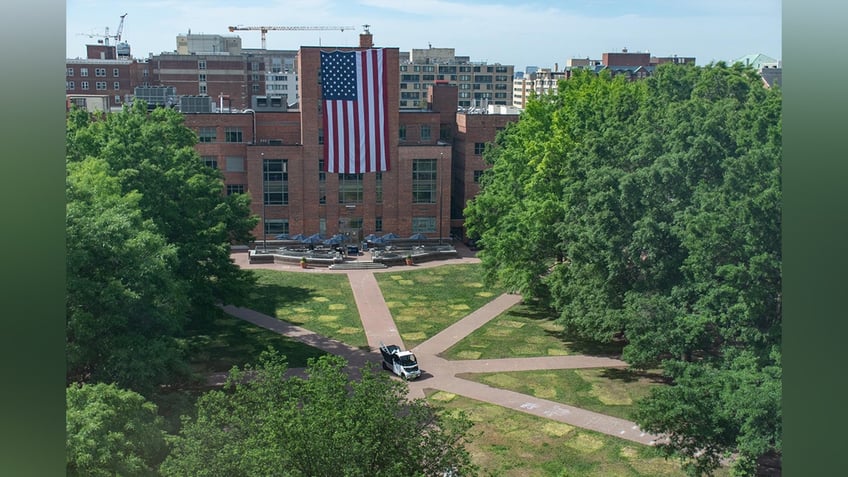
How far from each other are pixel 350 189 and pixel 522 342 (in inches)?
1091

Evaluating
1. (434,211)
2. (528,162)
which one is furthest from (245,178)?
(528,162)

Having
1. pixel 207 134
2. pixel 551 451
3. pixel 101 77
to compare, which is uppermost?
pixel 101 77

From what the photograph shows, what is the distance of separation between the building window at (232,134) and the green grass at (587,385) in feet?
123

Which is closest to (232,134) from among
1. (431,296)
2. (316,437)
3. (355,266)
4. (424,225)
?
(355,266)

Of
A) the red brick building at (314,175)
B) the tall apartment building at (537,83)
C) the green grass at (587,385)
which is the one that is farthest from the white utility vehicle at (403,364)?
the tall apartment building at (537,83)

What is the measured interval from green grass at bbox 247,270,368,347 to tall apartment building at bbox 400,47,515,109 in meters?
94.0

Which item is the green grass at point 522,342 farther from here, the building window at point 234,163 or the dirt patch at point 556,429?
the building window at point 234,163

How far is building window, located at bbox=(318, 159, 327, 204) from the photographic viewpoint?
67062mm

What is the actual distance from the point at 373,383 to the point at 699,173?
757 inches

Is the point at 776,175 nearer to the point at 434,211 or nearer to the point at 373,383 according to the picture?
the point at 373,383

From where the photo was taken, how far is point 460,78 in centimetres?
15525

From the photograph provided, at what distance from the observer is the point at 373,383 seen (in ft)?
68.6

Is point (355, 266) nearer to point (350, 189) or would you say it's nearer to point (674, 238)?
point (350, 189)

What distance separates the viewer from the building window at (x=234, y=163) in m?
69.3
